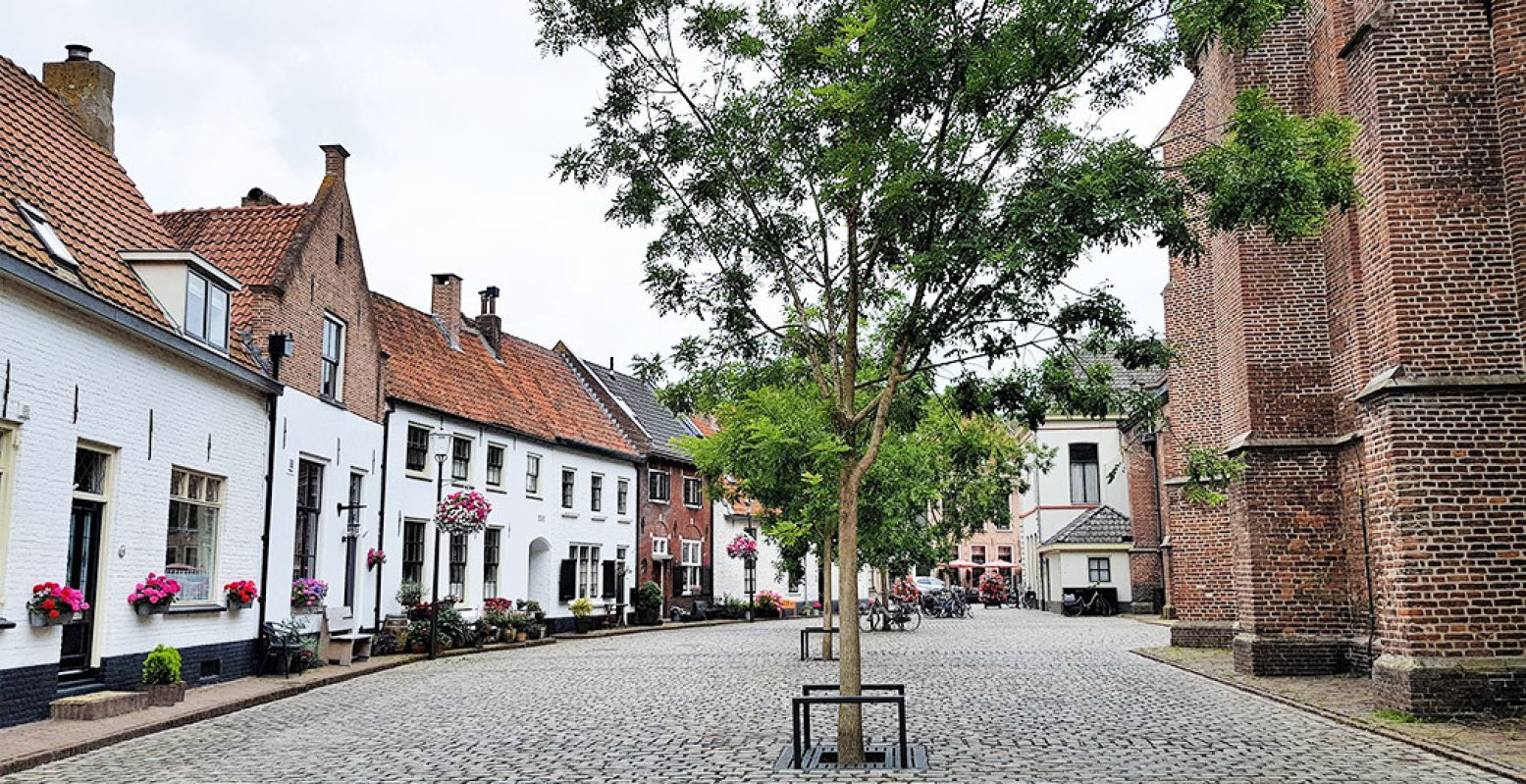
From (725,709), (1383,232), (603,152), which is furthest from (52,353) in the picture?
(1383,232)

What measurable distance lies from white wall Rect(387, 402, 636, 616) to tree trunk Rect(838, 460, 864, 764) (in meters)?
15.3

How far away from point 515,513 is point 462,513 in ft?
22.8

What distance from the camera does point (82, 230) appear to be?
1467cm

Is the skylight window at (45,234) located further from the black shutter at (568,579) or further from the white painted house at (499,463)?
the black shutter at (568,579)

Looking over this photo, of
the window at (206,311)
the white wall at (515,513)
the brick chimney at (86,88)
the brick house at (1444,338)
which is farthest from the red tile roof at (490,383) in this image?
the brick house at (1444,338)

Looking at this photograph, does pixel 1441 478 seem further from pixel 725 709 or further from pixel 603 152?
pixel 603 152

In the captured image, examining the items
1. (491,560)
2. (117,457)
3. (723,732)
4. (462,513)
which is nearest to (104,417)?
(117,457)

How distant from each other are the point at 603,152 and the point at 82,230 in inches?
298

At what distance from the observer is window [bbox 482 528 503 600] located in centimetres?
2881

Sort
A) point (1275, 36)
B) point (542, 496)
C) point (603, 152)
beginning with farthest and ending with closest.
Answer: point (542, 496) < point (1275, 36) < point (603, 152)

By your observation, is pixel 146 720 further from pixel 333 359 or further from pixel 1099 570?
pixel 1099 570

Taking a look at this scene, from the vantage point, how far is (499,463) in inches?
1167

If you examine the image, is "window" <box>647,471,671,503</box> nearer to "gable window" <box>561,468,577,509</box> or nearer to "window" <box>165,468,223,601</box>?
"gable window" <box>561,468,577,509</box>

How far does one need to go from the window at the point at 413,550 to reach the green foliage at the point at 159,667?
11.0 metres
